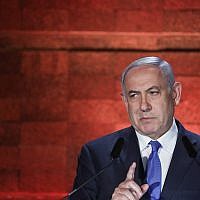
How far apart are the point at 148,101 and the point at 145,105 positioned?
0.02 metres

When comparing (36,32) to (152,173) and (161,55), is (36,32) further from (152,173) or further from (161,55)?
(152,173)

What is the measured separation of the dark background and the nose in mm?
1805

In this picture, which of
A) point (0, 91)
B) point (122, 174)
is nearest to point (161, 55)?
point (0, 91)

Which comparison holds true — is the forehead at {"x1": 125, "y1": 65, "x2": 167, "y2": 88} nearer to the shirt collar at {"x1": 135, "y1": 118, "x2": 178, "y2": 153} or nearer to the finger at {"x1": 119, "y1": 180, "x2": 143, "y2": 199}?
the shirt collar at {"x1": 135, "y1": 118, "x2": 178, "y2": 153}

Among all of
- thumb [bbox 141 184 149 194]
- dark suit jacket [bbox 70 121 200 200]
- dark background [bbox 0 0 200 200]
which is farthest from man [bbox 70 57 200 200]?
dark background [bbox 0 0 200 200]

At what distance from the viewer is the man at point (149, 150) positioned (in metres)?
1.57

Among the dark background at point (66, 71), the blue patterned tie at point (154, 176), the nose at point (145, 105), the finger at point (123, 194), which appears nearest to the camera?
the finger at point (123, 194)

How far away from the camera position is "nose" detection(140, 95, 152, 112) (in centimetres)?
167

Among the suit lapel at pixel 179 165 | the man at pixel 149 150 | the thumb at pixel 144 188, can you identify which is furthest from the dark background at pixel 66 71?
the thumb at pixel 144 188

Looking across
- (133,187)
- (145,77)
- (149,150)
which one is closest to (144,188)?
(133,187)

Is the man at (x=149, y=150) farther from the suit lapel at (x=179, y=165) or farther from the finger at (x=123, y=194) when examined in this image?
the finger at (x=123, y=194)

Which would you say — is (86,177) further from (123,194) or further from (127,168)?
(123,194)

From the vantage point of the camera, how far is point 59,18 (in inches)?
139

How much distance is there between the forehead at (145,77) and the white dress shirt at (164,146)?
0.15 m
